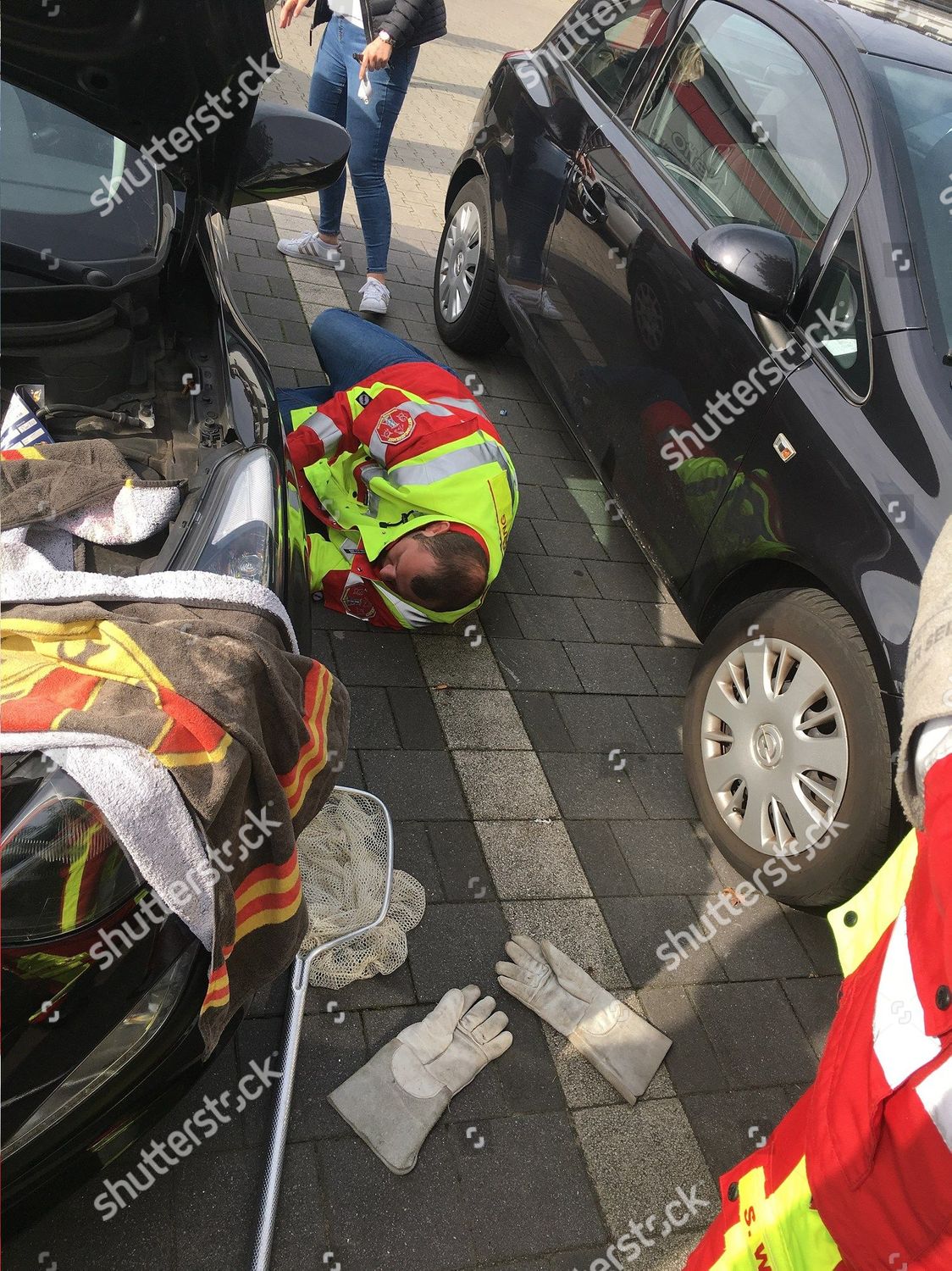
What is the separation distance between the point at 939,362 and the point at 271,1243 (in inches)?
99.2

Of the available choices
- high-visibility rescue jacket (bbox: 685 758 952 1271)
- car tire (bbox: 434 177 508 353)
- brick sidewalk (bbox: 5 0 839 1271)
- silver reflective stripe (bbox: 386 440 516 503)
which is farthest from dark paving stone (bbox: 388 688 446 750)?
car tire (bbox: 434 177 508 353)

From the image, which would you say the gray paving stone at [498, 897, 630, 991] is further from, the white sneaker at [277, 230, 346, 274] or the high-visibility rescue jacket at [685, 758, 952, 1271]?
the white sneaker at [277, 230, 346, 274]

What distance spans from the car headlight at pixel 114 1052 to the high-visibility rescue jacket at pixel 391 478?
1859 mm

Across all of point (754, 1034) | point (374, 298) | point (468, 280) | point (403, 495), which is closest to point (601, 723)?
point (403, 495)

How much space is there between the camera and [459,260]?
5.02 m

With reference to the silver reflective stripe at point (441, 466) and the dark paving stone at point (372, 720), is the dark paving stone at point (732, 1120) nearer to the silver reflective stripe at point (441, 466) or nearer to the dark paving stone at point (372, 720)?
the dark paving stone at point (372, 720)

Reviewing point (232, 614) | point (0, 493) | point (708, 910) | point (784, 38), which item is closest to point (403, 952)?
point (708, 910)

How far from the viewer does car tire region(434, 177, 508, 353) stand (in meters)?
4.72

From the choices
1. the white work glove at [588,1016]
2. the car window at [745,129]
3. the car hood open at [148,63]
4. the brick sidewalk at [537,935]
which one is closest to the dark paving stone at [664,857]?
the brick sidewalk at [537,935]

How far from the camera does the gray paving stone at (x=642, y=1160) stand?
2.24 m

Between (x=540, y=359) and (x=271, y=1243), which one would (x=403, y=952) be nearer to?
(x=271, y=1243)

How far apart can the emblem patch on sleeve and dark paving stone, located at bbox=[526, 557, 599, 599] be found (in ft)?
2.74

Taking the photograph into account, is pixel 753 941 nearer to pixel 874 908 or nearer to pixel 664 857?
pixel 664 857

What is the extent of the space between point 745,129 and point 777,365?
97cm
